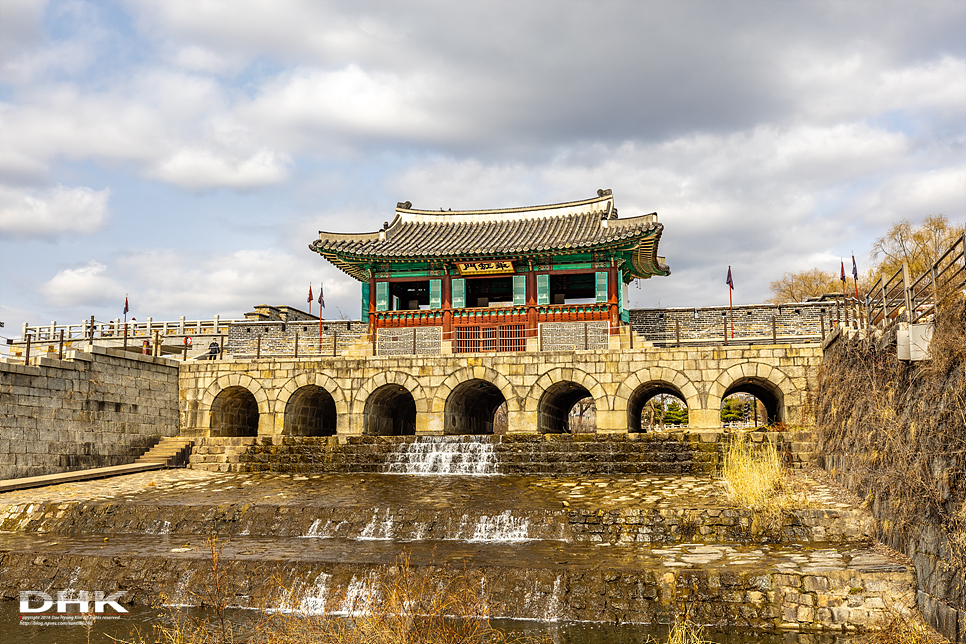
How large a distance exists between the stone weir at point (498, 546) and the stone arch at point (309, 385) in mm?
5003

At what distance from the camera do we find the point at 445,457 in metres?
18.1

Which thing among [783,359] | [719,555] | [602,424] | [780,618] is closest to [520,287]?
[602,424]

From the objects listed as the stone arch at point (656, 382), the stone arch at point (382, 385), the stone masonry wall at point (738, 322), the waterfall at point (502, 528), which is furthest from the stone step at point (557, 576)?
the stone masonry wall at point (738, 322)

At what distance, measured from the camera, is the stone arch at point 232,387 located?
22.0 metres

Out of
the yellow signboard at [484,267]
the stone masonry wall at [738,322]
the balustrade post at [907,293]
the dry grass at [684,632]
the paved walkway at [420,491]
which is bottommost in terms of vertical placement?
the dry grass at [684,632]

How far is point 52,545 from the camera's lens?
468 inches

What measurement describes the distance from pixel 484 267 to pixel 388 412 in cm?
627

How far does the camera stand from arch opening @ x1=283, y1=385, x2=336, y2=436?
22250mm

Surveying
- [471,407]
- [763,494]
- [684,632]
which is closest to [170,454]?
[471,407]

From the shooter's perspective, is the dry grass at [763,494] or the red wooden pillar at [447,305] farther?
the red wooden pillar at [447,305]

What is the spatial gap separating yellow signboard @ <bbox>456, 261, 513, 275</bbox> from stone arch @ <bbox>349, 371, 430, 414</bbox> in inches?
222

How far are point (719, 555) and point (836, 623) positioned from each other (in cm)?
203

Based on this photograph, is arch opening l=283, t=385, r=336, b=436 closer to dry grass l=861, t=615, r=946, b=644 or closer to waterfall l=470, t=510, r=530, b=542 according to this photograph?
waterfall l=470, t=510, r=530, b=542

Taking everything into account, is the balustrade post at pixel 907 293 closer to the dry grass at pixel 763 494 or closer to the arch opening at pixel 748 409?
the dry grass at pixel 763 494
